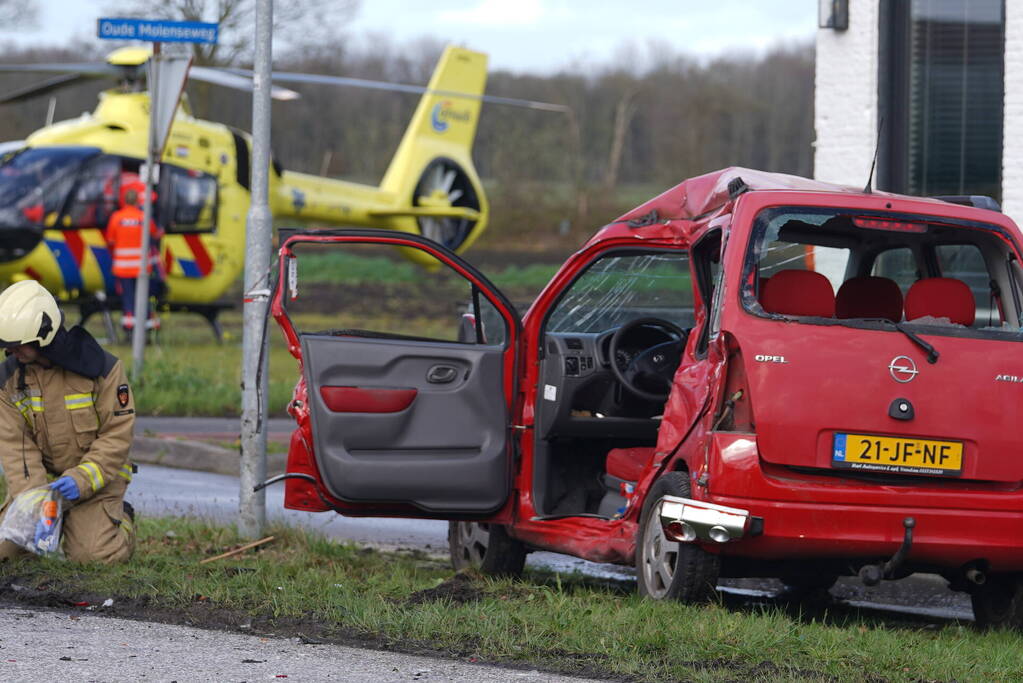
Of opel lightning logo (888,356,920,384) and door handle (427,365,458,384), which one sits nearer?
opel lightning logo (888,356,920,384)

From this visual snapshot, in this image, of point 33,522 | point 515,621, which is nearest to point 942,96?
point 515,621

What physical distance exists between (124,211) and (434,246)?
47.6ft

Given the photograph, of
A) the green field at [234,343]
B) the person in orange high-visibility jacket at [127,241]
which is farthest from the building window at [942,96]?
the person in orange high-visibility jacket at [127,241]

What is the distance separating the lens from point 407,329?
1054 inches

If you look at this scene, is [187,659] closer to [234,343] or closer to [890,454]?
[890,454]

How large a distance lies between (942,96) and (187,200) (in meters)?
11.9

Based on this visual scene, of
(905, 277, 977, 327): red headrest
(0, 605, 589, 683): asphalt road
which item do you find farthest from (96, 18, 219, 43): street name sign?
(905, 277, 977, 327): red headrest

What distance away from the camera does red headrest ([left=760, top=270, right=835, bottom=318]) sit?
261 inches

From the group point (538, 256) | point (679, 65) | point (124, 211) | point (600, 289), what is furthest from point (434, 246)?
point (679, 65)

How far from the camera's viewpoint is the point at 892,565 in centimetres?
618

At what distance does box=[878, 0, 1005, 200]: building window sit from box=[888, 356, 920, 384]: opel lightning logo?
23.2ft

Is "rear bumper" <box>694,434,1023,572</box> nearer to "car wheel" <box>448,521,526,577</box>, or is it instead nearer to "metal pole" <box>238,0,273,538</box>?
"car wheel" <box>448,521,526,577</box>

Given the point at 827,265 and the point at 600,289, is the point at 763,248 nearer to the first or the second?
the point at 827,265

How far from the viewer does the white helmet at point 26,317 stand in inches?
277
